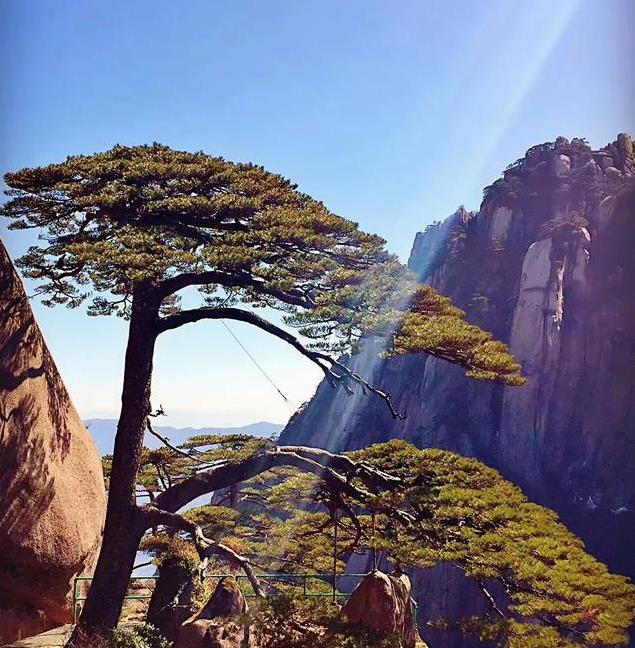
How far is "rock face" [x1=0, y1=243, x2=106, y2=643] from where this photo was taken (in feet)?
22.4

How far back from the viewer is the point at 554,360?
130ft

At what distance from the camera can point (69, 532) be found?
7.58 metres

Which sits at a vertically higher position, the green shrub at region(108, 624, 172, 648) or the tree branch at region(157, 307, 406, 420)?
the tree branch at region(157, 307, 406, 420)

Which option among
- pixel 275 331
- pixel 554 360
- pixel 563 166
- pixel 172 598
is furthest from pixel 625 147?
pixel 172 598

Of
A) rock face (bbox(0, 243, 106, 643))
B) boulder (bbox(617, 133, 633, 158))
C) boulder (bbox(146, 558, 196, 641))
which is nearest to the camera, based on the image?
rock face (bbox(0, 243, 106, 643))

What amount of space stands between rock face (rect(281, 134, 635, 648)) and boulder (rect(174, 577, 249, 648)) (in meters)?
31.3

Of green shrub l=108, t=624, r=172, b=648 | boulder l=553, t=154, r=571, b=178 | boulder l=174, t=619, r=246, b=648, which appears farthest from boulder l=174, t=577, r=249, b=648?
boulder l=553, t=154, r=571, b=178

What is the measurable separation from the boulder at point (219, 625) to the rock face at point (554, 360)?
103 feet

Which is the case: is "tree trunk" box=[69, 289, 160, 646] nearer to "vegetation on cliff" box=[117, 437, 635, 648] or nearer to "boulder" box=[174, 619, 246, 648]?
"vegetation on cliff" box=[117, 437, 635, 648]

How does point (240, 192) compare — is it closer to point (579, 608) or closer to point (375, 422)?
point (579, 608)

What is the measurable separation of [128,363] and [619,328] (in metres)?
39.7

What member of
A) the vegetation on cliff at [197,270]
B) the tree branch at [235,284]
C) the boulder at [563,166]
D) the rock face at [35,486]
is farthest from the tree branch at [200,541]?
the boulder at [563,166]

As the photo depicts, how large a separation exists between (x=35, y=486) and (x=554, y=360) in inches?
1484

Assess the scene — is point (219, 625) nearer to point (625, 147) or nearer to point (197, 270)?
point (197, 270)
